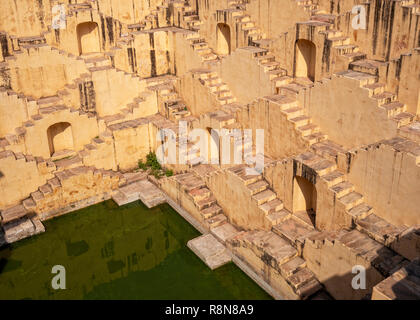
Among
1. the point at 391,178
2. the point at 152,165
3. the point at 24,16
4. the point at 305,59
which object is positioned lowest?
the point at 152,165

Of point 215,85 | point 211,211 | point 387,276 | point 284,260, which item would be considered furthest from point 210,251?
point 215,85

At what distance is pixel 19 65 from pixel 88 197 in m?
4.89

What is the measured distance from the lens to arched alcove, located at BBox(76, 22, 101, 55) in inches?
690

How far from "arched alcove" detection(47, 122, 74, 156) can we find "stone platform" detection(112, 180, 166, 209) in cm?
256

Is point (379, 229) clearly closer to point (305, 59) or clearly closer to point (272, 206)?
point (272, 206)

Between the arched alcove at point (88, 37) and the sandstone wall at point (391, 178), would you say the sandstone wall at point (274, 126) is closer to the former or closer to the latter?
the sandstone wall at point (391, 178)

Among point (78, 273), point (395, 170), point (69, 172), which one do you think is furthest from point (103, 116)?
point (395, 170)

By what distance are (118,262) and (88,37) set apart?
9.26 meters

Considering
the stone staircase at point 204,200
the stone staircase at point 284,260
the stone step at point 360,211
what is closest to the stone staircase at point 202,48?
the stone staircase at point 204,200

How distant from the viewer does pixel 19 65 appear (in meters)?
15.2

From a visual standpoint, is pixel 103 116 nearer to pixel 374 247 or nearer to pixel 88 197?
pixel 88 197

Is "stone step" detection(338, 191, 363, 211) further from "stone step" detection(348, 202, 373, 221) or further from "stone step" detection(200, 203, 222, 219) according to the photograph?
"stone step" detection(200, 203, 222, 219)

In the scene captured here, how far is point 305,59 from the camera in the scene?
1416 centimetres

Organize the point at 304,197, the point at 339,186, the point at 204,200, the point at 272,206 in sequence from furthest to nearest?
the point at 204,200
the point at 304,197
the point at 272,206
the point at 339,186
